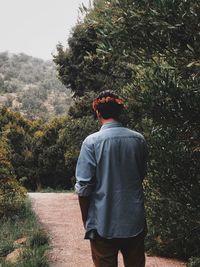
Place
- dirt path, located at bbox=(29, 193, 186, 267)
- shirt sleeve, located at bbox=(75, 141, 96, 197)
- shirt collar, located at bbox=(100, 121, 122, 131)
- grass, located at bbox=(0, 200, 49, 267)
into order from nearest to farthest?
shirt sleeve, located at bbox=(75, 141, 96, 197) → shirt collar, located at bbox=(100, 121, 122, 131) → grass, located at bbox=(0, 200, 49, 267) → dirt path, located at bbox=(29, 193, 186, 267)

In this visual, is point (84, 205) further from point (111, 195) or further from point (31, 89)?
point (31, 89)

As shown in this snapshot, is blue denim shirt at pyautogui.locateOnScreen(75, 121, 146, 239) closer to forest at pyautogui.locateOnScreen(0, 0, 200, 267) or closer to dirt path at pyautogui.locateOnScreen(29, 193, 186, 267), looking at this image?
forest at pyautogui.locateOnScreen(0, 0, 200, 267)

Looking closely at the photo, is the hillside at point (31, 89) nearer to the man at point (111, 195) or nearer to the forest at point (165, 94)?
the forest at point (165, 94)

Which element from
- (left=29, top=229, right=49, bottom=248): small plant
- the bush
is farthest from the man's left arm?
the bush

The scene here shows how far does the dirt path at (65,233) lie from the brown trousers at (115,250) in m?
3.65

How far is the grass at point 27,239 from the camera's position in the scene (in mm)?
7711

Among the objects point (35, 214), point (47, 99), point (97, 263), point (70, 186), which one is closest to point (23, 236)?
point (35, 214)

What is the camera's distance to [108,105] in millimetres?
4508

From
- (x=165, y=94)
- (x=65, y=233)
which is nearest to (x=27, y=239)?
(x=65, y=233)

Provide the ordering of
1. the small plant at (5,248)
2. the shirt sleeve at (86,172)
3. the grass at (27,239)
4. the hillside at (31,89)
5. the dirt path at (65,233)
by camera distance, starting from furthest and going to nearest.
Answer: the hillside at (31,89) → the small plant at (5,248) → the dirt path at (65,233) → the grass at (27,239) → the shirt sleeve at (86,172)

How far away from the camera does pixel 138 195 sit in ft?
14.5

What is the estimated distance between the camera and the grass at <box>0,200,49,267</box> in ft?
25.3

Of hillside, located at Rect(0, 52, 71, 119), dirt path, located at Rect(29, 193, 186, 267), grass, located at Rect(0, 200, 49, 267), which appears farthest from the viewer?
hillside, located at Rect(0, 52, 71, 119)

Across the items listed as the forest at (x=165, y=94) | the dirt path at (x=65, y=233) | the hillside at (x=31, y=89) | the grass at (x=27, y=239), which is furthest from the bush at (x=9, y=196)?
the hillside at (x=31, y=89)
